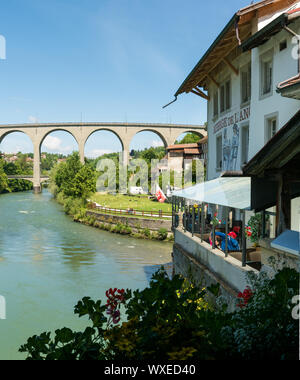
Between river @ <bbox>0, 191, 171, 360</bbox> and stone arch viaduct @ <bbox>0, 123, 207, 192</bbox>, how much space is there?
3889 cm

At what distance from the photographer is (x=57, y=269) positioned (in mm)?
16375

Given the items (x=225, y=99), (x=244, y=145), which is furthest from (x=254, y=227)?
(x=225, y=99)

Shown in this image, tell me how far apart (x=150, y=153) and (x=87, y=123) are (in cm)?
1254

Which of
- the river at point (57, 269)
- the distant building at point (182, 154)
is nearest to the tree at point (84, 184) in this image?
the river at point (57, 269)

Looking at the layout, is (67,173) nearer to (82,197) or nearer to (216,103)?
(82,197)

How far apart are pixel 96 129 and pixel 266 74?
195 ft

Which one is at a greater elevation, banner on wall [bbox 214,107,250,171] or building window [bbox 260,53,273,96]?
building window [bbox 260,53,273,96]

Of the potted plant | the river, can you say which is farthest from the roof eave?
the river

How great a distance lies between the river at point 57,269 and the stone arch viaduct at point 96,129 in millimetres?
38889

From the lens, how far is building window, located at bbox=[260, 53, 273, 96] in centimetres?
934

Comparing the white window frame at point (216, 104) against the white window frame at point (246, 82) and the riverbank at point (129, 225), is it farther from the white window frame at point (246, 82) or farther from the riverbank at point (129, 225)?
the riverbank at point (129, 225)

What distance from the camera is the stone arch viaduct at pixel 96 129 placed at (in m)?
66.9

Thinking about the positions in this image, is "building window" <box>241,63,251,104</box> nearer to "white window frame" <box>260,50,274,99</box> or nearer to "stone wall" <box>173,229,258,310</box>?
"white window frame" <box>260,50,274,99</box>
